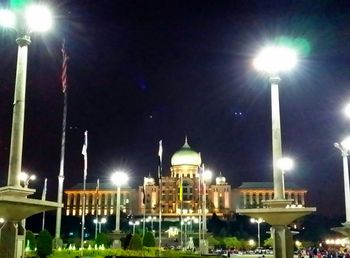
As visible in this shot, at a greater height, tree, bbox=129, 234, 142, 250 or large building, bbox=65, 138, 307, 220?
large building, bbox=65, 138, 307, 220

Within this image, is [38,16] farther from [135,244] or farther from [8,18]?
[135,244]

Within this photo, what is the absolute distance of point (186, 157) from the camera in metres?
125

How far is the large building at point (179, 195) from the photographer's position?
12644cm

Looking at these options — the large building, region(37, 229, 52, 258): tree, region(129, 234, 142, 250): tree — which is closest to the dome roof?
the large building

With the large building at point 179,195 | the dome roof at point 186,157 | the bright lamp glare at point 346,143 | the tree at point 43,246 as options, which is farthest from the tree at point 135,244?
the dome roof at point 186,157

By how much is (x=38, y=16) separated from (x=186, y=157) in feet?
358

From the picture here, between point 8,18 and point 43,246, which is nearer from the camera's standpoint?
point 8,18

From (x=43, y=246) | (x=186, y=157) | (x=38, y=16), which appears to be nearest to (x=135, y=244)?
(x=43, y=246)

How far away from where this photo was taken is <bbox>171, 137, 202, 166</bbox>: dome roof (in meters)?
125

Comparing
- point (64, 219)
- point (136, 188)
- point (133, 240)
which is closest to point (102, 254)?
point (133, 240)

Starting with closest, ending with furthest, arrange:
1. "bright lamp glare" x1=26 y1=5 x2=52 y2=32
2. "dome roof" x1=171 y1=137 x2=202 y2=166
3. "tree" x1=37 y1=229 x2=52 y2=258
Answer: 1. "bright lamp glare" x1=26 y1=5 x2=52 y2=32
2. "tree" x1=37 y1=229 x2=52 y2=258
3. "dome roof" x1=171 y1=137 x2=202 y2=166

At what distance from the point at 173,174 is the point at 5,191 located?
116 m

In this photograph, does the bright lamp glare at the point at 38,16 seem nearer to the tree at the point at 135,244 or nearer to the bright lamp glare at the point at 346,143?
the bright lamp glare at the point at 346,143

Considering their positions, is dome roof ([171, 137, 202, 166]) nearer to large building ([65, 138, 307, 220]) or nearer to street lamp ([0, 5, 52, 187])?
large building ([65, 138, 307, 220])
